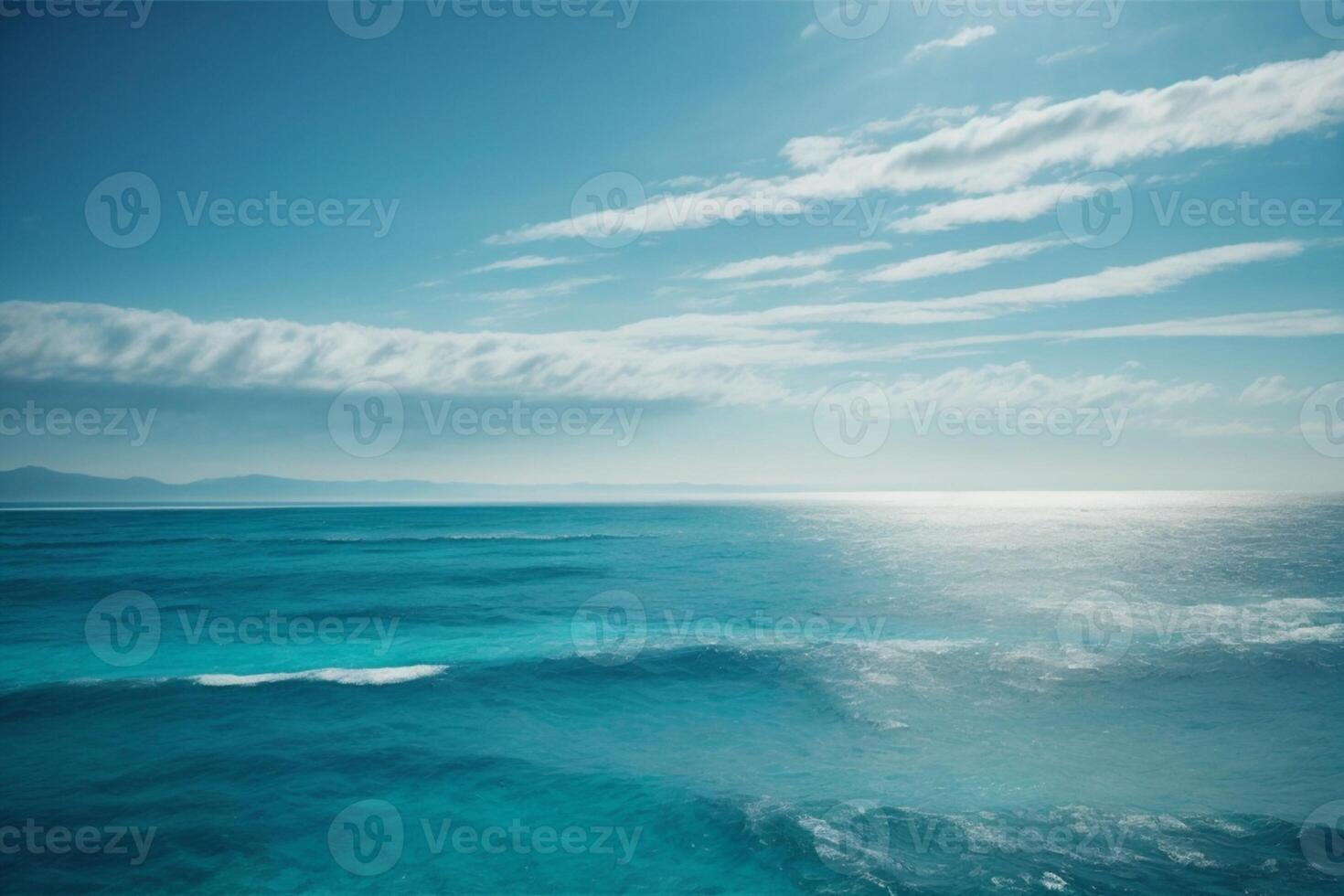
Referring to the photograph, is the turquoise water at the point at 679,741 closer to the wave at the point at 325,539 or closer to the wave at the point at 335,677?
the wave at the point at 335,677

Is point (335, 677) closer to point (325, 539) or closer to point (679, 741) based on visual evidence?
point (679, 741)

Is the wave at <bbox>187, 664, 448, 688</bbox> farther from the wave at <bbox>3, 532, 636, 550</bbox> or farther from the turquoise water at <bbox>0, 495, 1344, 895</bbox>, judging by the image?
the wave at <bbox>3, 532, 636, 550</bbox>

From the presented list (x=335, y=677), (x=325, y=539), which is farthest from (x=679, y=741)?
(x=325, y=539)

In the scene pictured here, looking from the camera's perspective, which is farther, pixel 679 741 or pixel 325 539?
pixel 325 539

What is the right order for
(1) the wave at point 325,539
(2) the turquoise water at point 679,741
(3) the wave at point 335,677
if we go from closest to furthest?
(2) the turquoise water at point 679,741, (3) the wave at point 335,677, (1) the wave at point 325,539

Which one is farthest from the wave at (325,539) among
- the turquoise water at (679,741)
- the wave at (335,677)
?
the wave at (335,677)

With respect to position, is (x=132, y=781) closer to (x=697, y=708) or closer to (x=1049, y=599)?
(x=697, y=708)
